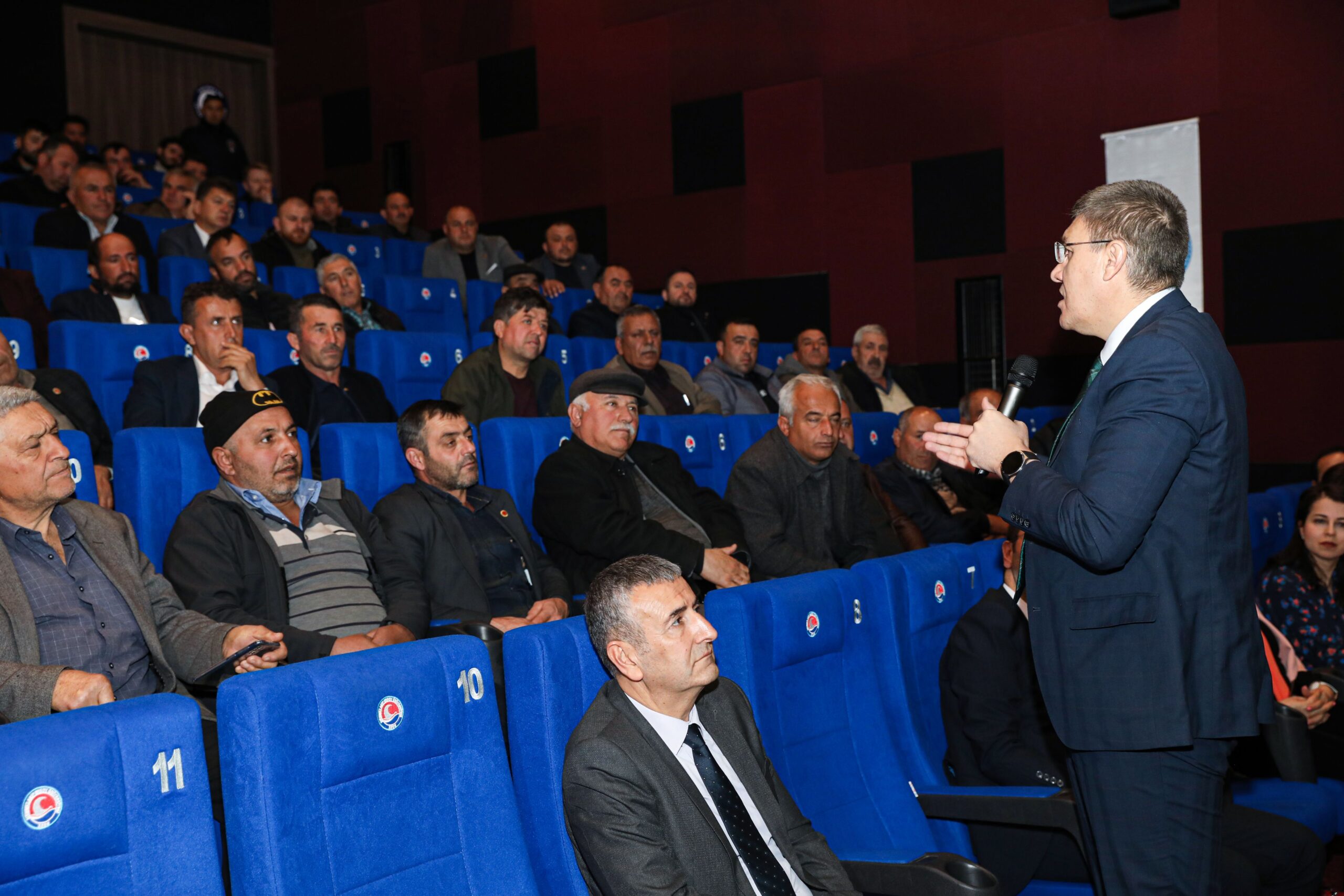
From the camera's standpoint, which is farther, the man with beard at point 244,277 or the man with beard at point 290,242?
the man with beard at point 290,242

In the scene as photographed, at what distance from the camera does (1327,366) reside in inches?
205

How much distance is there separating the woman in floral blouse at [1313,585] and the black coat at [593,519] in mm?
1637

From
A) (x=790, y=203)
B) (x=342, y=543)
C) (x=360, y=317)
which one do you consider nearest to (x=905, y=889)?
(x=342, y=543)

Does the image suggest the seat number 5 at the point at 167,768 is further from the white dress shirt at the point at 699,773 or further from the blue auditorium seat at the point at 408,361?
the blue auditorium seat at the point at 408,361

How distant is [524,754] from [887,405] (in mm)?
4400

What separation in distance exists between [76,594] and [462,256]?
4657 millimetres

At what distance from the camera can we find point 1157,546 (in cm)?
137

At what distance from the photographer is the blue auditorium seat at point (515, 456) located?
3.10m

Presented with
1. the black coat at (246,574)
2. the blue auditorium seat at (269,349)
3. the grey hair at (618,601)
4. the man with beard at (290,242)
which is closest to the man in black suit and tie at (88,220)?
the man with beard at (290,242)

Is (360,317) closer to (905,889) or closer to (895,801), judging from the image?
(895,801)

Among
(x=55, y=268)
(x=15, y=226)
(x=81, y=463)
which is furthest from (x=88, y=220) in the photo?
(x=81, y=463)

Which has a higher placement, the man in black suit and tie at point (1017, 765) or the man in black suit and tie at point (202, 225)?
the man in black suit and tie at point (202, 225)

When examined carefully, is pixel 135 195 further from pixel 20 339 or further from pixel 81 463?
pixel 81 463

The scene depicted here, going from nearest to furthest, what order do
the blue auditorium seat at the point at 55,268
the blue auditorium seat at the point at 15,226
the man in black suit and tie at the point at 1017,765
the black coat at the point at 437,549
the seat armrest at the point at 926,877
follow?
the seat armrest at the point at 926,877 → the man in black suit and tie at the point at 1017,765 → the black coat at the point at 437,549 → the blue auditorium seat at the point at 55,268 → the blue auditorium seat at the point at 15,226
